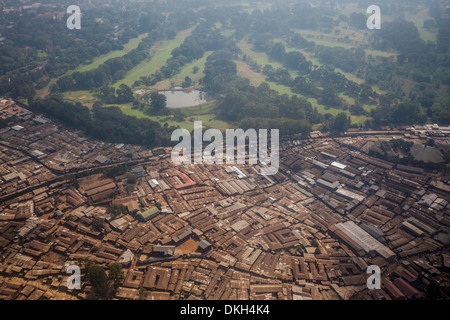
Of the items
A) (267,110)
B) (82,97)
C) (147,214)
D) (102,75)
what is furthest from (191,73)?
(147,214)

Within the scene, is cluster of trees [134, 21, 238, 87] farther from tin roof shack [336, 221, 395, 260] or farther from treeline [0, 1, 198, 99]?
tin roof shack [336, 221, 395, 260]

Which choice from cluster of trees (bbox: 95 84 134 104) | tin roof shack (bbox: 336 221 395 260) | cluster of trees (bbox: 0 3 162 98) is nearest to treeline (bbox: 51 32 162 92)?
cluster of trees (bbox: 0 3 162 98)

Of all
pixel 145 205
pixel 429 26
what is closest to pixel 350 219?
pixel 145 205

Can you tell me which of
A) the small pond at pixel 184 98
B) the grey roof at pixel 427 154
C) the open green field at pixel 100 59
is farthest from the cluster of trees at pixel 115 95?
the grey roof at pixel 427 154

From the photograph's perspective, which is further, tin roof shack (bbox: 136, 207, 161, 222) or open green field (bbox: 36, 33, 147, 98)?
open green field (bbox: 36, 33, 147, 98)

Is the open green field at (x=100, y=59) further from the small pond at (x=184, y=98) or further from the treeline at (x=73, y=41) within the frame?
the small pond at (x=184, y=98)

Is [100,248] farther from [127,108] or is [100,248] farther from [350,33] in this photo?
[350,33]

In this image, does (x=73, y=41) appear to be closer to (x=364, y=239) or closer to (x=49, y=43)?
(x=49, y=43)
